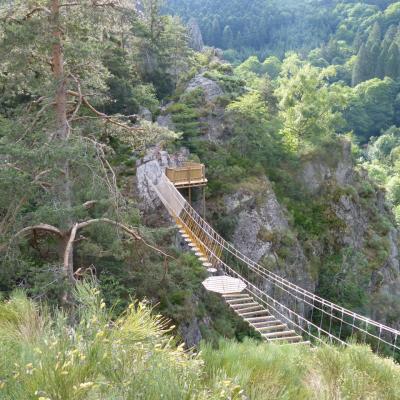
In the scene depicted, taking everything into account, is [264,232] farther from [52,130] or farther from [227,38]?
[227,38]

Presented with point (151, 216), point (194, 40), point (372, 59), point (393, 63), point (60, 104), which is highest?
point (372, 59)

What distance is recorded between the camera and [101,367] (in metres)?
1.91

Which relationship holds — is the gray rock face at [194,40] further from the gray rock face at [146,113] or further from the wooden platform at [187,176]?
the wooden platform at [187,176]

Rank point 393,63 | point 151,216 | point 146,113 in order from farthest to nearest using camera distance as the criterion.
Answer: point 393,63 < point 146,113 < point 151,216

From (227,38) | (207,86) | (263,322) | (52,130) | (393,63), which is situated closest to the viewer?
(52,130)

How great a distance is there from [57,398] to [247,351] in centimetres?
125

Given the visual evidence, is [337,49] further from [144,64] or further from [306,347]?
[306,347]

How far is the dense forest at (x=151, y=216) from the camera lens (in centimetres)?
214

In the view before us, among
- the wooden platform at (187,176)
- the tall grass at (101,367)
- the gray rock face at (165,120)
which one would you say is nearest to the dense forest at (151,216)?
the tall grass at (101,367)

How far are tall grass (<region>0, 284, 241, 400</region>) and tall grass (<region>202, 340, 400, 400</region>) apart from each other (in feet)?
0.75

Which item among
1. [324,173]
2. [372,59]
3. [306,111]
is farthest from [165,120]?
[372,59]

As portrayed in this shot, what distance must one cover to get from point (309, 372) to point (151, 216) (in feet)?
33.1

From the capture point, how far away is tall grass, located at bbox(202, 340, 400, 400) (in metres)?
2.37

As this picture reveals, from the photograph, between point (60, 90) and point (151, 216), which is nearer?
point (60, 90)
